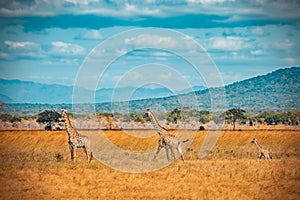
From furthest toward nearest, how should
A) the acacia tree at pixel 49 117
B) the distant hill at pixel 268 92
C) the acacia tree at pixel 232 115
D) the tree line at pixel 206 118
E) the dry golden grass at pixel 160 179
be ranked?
1. the distant hill at pixel 268 92
2. the acacia tree at pixel 232 115
3. the acacia tree at pixel 49 117
4. the tree line at pixel 206 118
5. the dry golden grass at pixel 160 179

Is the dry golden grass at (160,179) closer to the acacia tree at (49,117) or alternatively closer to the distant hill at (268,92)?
the acacia tree at (49,117)

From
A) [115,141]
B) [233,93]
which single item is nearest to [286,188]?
[115,141]

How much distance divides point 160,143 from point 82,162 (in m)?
4.03

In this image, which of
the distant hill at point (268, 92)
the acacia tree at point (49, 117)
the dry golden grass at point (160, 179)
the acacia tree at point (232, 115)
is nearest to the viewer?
the dry golden grass at point (160, 179)

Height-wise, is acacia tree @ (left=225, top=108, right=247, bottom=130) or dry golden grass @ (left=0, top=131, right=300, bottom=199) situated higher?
acacia tree @ (left=225, top=108, right=247, bottom=130)

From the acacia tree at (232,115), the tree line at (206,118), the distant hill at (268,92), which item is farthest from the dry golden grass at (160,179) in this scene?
the distant hill at (268,92)

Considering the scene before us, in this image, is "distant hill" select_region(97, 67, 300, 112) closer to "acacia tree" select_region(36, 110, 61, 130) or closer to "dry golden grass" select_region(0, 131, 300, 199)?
"acacia tree" select_region(36, 110, 61, 130)

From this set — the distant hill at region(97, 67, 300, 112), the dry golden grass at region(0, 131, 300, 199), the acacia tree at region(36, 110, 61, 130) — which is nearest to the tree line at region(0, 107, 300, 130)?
the acacia tree at region(36, 110, 61, 130)

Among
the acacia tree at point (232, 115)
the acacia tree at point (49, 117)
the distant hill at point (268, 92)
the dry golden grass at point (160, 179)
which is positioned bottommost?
the dry golden grass at point (160, 179)

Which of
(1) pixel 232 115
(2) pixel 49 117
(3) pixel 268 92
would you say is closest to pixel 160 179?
(2) pixel 49 117

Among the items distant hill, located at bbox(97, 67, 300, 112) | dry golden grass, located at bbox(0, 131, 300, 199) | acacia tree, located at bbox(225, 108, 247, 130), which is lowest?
dry golden grass, located at bbox(0, 131, 300, 199)

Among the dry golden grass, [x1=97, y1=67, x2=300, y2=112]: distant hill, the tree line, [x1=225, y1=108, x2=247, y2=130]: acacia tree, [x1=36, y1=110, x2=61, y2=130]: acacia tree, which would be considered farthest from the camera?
[x1=97, y1=67, x2=300, y2=112]: distant hill

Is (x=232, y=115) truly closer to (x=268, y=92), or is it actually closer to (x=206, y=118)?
(x=206, y=118)

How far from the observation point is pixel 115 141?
4325cm
